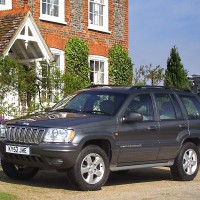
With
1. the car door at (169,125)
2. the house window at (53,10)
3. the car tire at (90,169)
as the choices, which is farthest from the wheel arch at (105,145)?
the house window at (53,10)

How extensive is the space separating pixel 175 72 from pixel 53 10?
915cm

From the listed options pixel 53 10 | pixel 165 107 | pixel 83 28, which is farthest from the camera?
pixel 83 28

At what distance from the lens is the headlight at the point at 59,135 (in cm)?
968

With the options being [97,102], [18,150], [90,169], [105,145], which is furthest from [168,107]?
[18,150]

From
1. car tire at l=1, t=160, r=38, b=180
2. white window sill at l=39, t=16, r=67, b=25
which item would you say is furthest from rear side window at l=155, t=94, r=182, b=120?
white window sill at l=39, t=16, r=67, b=25

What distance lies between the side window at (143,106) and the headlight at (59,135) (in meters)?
1.63

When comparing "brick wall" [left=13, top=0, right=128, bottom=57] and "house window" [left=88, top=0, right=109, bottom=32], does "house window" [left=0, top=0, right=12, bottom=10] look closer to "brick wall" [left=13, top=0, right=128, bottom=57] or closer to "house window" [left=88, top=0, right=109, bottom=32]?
"brick wall" [left=13, top=0, right=128, bottom=57]

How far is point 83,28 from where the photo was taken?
2338cm

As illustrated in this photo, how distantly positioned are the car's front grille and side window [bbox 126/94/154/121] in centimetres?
195

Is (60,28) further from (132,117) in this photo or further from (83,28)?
(132,117)

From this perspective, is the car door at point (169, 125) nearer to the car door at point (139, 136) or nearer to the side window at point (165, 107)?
the side window at point (165, 107)

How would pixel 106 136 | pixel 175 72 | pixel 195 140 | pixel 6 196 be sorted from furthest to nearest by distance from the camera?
pixel 175 72, pixel 195 140, pixel 106 136, pixel 6 196

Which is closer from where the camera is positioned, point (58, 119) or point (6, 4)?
point (58, 119)

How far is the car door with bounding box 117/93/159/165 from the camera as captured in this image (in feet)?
34.3
